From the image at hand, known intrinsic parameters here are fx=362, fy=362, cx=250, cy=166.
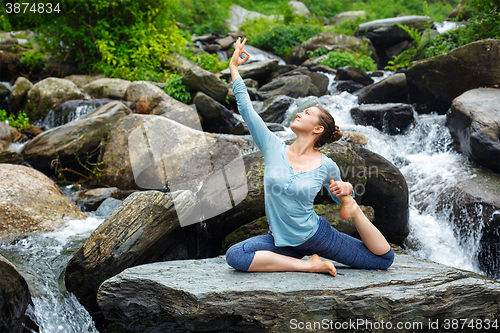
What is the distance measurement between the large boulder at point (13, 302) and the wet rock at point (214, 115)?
521 centimetres

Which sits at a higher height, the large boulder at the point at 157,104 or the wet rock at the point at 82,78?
the large boulder at the point at 157,104

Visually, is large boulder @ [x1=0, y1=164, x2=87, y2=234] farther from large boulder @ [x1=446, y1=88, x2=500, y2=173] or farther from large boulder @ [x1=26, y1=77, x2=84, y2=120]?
large boulder @ [x1=446, y1=88, x2=500, y2=173]

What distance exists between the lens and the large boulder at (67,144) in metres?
6.40

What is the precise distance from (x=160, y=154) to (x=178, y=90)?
304cm

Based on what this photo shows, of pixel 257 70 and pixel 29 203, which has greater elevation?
pixel 257 70

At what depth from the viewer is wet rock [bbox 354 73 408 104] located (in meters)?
9.49

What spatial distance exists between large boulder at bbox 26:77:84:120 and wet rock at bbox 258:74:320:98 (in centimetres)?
→ 495

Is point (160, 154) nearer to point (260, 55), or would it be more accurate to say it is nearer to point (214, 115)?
point (214, 115)

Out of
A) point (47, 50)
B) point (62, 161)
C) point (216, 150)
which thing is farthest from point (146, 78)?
point (216, 150)

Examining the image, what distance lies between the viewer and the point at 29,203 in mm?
4711

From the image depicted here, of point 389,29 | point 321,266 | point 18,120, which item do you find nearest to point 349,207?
point 321,266

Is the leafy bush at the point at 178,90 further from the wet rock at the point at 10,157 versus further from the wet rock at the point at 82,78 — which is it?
the wet rock at the point at 10,157

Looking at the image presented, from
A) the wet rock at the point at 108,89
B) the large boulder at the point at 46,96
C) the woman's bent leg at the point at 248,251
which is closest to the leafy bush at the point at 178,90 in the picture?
the wet rock at the point at 108,89

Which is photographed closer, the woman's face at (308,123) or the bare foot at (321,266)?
the bare foot at (321,266)
